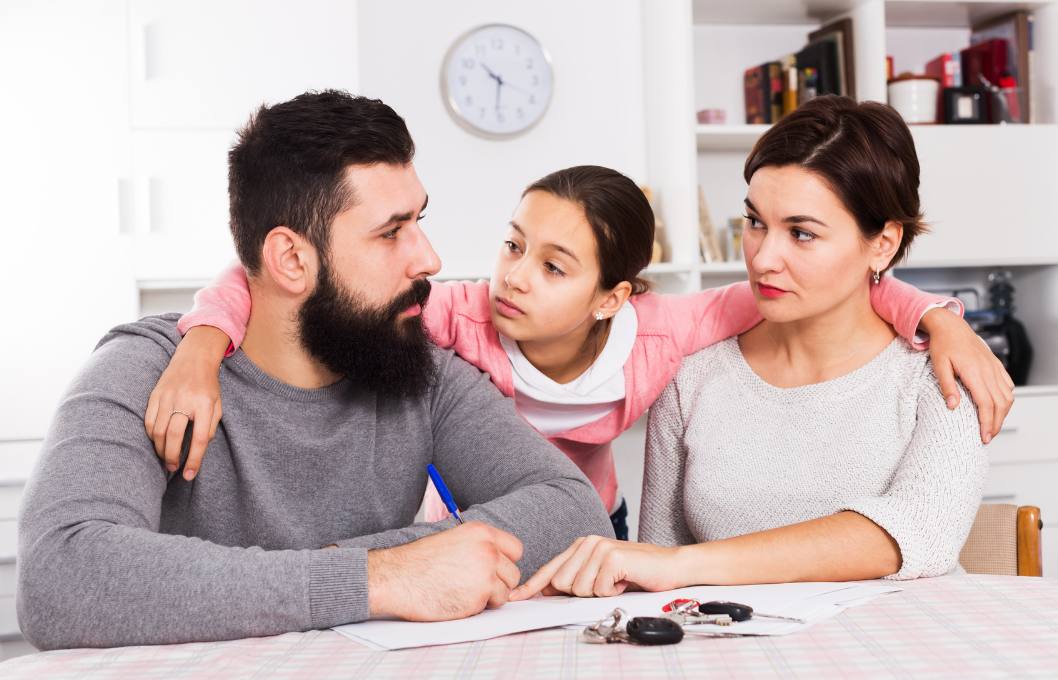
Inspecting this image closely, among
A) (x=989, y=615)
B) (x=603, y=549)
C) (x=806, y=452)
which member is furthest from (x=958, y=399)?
(x=603, y=549)

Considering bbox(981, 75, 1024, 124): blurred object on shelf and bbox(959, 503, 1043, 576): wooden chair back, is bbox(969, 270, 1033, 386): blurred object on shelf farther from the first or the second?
bbox(959, 503, 1043, 576): wooden chair back

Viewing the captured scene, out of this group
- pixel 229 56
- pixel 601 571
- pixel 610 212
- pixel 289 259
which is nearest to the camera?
pixel 601 571

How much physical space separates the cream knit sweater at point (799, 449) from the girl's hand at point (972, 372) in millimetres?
22

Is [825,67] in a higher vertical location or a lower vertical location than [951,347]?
higher

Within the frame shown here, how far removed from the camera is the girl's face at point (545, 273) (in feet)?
4.78

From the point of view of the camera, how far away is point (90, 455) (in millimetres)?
956

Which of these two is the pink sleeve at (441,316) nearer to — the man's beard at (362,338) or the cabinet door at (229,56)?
the man's beard at (362,338)

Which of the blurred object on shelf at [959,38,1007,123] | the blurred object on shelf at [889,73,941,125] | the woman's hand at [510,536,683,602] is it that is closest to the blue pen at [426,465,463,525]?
the woman's hand at [510,536,683,602]

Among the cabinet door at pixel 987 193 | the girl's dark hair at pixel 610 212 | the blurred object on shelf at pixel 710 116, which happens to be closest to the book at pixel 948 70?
the cabinet door at pixel 987 193

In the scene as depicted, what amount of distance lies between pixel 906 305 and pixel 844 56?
6.30ft

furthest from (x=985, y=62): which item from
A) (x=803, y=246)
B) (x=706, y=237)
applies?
(x=803, y=246)

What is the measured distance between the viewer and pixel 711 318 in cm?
156

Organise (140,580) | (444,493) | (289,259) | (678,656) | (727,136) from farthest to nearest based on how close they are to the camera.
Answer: (727,136) → (289,259) → (444,493) → (140,580) → (678,656)

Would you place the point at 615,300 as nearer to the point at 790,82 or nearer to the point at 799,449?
the point at 799,449
